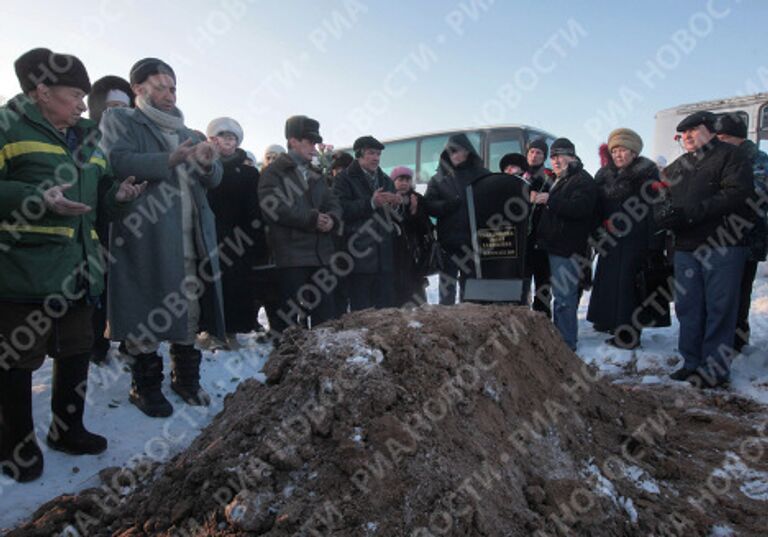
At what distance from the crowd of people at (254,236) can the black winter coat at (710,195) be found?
0.6 inches

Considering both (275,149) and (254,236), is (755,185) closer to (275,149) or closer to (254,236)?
(254,236)

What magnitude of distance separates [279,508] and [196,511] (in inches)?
12.8

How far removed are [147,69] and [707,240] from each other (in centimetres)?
414

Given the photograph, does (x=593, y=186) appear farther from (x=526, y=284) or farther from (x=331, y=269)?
(x=331, y=269)

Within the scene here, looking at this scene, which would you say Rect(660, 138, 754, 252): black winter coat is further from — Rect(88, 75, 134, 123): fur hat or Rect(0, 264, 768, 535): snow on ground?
Rect(88, 75, 134, 123): fur hat

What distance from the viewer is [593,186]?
5109 mm

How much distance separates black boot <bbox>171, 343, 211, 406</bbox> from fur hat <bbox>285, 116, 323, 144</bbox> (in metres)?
1.96

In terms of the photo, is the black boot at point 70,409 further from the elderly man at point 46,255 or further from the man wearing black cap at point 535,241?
the man wearing black cap at point 535,241

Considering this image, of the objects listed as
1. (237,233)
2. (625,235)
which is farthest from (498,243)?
(237,233)

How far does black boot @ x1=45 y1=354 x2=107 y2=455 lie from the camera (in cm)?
288

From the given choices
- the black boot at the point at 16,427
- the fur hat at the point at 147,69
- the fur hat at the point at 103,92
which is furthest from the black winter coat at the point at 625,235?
the black boot at the point at 16,427

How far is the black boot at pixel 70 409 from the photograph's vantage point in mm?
2885

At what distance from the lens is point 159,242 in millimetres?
3344

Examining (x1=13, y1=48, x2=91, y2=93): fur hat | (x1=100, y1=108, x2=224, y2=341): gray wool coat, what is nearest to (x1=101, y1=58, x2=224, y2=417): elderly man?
(x1=100, y1=108, x2=224, y2=341): gray wool coat
